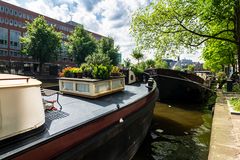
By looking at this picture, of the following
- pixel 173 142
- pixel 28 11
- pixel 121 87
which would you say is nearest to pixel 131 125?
pixel 121 87

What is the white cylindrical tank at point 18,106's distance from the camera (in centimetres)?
236

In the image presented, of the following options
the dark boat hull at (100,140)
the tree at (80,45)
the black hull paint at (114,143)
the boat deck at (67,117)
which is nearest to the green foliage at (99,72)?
the boat deck at (67,117)

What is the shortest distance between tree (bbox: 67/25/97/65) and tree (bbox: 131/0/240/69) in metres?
24.6

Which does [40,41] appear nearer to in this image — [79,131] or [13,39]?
[13,39]

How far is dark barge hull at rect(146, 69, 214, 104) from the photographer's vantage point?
43.8 ft

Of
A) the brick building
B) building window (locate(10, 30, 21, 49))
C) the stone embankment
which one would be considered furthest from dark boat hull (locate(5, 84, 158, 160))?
building window (locate(10, 30, 21, 49))

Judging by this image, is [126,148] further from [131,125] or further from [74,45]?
[74,45]

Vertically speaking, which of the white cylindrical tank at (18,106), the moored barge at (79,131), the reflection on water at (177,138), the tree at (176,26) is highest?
the tree at (176,26)

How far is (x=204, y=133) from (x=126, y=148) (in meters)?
4.53

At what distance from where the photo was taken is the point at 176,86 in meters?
13.6

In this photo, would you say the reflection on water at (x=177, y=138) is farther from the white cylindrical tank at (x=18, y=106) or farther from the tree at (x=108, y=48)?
the tree at (x=108, y=48)

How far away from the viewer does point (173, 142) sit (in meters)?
6.96

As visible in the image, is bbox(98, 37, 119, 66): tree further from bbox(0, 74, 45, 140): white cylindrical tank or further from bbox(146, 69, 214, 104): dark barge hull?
bbox(0, 74, 45, 140): white cylindrical tank

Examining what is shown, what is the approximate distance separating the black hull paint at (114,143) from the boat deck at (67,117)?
0.41 metres
